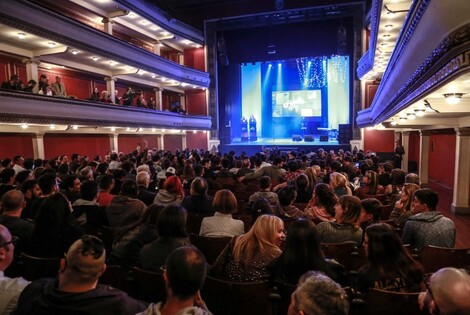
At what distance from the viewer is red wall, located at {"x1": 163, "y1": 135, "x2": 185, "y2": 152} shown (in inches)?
824

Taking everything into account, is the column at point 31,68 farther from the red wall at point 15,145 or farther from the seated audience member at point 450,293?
the seated audience member at point 450,293

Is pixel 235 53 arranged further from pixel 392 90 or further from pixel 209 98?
pixel 392 90

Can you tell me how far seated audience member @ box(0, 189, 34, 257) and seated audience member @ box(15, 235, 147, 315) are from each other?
1685 mm

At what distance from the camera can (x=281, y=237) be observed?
2.78m

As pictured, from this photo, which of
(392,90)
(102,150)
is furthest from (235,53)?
(392,90)

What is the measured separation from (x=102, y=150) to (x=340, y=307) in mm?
15579

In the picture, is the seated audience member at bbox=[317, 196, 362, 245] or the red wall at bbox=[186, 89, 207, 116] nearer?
the seated audience member at bbox=[317, 196, 362, 245]

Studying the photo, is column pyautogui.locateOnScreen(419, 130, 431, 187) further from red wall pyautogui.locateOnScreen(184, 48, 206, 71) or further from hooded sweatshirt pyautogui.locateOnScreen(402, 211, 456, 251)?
red wall pyautogui.locateOnScreen(184, 48, 206, 71)

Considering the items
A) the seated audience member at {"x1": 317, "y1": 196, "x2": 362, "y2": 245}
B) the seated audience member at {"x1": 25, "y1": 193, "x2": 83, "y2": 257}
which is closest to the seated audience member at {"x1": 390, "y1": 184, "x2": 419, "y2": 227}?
the seated audience member at {"x1": 317, "y1": 196, "x2": 362, "y2": 245}

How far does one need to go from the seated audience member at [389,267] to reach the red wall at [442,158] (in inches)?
419

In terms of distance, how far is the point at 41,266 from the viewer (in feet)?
9.12

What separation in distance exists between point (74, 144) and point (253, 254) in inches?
525

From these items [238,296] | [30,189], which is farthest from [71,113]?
[238,296]

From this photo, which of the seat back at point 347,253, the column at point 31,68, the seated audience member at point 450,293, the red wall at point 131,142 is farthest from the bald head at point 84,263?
the red wall at point 131,142
